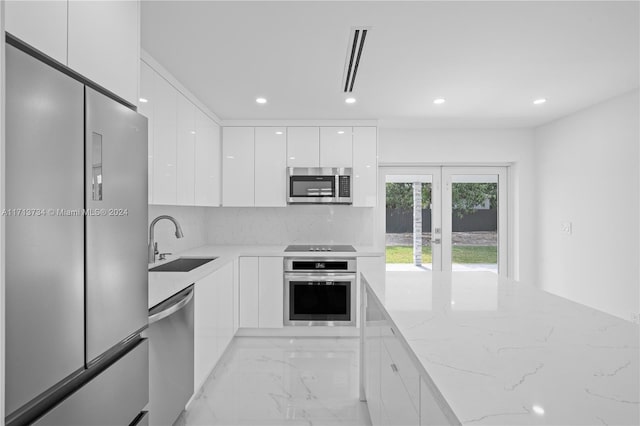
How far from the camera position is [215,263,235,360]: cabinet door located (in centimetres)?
274

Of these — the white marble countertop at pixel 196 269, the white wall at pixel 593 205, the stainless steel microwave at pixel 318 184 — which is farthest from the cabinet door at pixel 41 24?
the white wall at pixel 593 205

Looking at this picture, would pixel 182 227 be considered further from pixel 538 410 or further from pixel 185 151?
pixel 538 410

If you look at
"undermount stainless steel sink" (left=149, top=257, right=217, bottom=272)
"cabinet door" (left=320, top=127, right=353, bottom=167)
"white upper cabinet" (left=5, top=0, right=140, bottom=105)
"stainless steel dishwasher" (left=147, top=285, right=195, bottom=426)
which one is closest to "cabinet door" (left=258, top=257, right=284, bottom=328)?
"undermount stainless steel sink" (left=149, top=257, right=217, bottom=272)

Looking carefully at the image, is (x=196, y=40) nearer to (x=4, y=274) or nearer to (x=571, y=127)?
(x=4, y=274)

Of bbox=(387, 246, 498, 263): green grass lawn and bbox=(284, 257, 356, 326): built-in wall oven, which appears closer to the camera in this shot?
bbox=(284, 257, 356, 326): built-in wall oven

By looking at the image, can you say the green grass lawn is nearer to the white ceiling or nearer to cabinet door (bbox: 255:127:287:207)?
cabinet door (bbox: 255:127:287:207)

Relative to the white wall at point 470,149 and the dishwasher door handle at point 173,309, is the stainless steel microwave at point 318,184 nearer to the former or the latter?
the white wall at point 470,149

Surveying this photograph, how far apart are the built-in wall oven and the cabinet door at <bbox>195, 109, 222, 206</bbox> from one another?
3.28 ft

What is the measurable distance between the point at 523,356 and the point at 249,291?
2.87 metres

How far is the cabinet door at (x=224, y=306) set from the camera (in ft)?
8.99

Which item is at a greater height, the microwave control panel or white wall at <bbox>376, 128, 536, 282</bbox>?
white wall at <bbox>376, 128, 536, 282</bbox>

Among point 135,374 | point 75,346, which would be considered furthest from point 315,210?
point 75,346

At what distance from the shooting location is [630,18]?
1.85 m

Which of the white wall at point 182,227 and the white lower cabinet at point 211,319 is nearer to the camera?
the white lower cabinet at point 211,319
